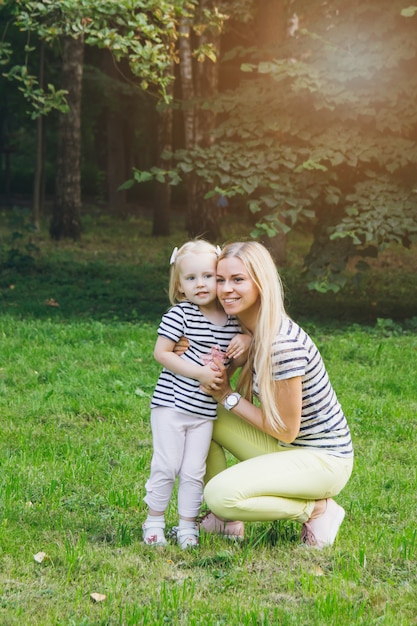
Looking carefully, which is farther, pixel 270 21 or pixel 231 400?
pixel 270 21

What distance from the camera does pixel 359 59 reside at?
9953 millimetres

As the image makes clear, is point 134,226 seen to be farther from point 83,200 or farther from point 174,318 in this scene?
point 174,318

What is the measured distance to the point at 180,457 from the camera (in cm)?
422

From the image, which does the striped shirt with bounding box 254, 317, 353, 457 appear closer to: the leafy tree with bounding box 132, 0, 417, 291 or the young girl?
the young girl

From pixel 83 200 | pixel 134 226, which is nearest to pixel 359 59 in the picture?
pixel 134 226

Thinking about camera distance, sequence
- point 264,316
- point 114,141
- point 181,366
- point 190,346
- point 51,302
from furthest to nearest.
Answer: point 114,141 < point 51,302 < point 190,346 < point 181,366 < point 264,316

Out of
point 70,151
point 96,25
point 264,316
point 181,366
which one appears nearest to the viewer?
point 264,316

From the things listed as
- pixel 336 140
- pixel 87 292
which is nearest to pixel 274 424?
pixel 336 140

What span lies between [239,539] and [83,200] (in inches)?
1099

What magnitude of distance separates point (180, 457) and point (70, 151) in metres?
14.6

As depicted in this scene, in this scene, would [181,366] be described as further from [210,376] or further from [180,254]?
[180,254]

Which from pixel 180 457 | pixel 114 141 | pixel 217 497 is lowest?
pixel 217 497

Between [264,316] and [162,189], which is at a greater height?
[162,189]

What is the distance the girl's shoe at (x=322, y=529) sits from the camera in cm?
423
